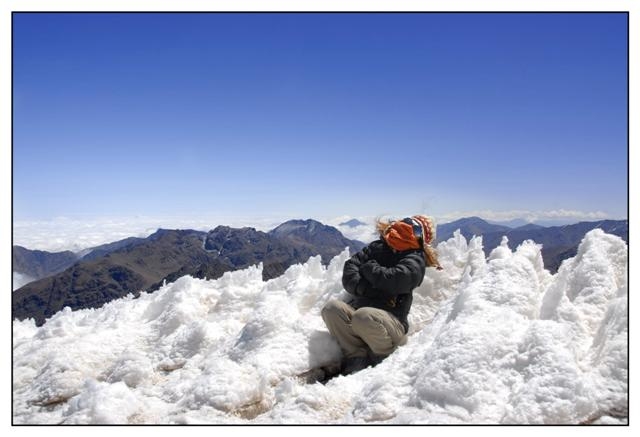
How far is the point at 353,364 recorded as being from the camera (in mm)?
7598

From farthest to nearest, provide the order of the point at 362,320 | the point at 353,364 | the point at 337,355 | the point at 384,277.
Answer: the point at 337,355 → the point at 353,364 → the point at 384,277 → the point at 362,320

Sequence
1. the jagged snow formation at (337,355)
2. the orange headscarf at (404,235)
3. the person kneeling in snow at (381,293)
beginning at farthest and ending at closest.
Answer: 1. the orange headscarf at (404,235)
2. the person kneeling in snow at (381,293)
3. the jagged snow formation at (337,355)

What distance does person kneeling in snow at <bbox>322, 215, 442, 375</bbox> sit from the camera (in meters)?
7.25

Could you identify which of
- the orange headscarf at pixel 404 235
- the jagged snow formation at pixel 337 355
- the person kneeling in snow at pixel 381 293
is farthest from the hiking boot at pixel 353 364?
the orange headscarf at pixel 404 235

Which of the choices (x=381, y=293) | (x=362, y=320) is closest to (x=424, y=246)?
(x=381, y=293)

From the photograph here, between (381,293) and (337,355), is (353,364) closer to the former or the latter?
(337,355)

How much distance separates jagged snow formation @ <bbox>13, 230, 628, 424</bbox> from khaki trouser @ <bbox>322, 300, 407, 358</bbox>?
0.78 feet

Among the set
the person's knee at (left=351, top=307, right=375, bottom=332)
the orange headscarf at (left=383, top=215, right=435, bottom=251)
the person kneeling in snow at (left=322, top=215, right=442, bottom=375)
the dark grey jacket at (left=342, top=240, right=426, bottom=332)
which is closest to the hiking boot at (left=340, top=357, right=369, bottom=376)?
the person kneeling in snow at (left=322, top=215, right=442, bottom=375)

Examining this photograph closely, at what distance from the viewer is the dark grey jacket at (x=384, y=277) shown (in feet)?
24.0

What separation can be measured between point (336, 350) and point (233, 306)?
3.08m

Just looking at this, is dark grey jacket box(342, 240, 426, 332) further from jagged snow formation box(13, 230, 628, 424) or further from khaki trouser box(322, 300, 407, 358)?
jagged snow formation box(13, 230, 628, 424)

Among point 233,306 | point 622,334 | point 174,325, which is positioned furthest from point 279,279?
point 622,334

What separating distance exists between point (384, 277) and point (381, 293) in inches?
21.6

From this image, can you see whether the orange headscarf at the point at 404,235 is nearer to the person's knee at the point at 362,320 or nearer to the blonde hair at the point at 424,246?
the blonde hair at the point at 424,246
